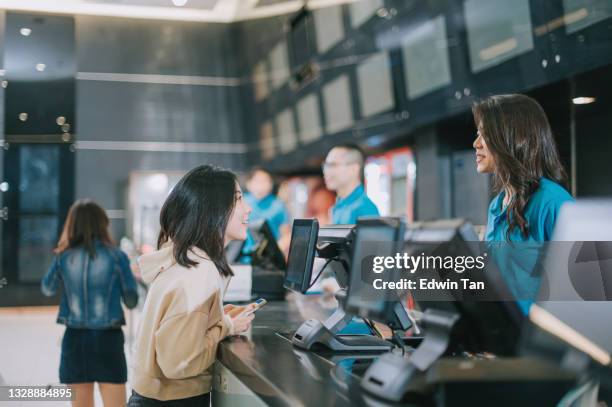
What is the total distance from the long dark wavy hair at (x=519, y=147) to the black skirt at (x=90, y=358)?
190 cm

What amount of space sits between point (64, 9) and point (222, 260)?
223 centimetres

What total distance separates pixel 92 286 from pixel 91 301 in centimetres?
7

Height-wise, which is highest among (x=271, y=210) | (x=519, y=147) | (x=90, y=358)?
Answer: (x=271, y=210)

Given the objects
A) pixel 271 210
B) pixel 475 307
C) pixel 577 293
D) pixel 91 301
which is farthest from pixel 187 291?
pixel 271 210

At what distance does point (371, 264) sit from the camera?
4.91 feet

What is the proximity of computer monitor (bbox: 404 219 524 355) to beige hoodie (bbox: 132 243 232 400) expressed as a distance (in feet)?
2.34

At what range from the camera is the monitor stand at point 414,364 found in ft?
4.31

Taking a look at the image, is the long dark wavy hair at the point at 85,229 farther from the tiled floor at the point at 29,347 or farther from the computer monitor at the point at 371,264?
the computer monitor at the point at 371,264

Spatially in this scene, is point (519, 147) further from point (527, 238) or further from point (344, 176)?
point (344, 176)

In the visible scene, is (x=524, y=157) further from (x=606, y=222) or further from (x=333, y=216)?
(x=333, y=216)

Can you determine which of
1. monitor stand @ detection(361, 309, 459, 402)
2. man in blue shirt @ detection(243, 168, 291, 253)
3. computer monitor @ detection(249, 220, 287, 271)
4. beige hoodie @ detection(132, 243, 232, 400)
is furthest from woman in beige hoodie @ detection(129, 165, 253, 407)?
man in blue shirt @ detection(243, 168, 291, 253)

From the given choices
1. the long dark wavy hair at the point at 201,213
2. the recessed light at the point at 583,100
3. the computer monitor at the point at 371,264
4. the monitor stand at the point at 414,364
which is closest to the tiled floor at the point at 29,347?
the long dark wavy hair at the point at 201,213

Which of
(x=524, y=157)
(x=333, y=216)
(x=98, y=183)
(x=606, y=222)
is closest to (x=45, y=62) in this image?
(x=333, y=216)

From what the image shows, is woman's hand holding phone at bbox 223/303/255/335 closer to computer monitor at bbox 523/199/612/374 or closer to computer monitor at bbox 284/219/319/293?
computer monitor at bbox 284/219/319/293
